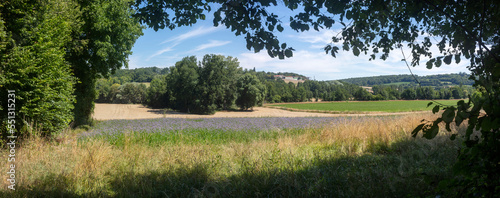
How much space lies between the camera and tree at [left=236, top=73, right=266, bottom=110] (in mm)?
45094

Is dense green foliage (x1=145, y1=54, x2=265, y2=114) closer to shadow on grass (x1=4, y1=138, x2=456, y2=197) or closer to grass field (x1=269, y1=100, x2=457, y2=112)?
grass field (x1=269, y1=100, x2=457, y2=112)

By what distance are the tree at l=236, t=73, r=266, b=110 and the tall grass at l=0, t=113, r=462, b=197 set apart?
129 ft

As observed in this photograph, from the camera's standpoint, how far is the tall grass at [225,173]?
11.4 ft

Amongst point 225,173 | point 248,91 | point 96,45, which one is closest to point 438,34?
point 225,173

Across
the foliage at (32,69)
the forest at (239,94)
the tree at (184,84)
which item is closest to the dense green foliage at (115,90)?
the forest at (239,94)

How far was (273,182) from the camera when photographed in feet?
11.8

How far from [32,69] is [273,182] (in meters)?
7.18

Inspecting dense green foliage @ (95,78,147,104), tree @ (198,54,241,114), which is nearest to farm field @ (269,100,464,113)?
tree @ (198,54,241,114)

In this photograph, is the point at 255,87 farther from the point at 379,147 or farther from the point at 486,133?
the point at 486,133

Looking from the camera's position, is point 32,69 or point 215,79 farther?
point 215,79

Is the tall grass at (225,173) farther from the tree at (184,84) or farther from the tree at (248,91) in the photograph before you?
the tree at (248,91)

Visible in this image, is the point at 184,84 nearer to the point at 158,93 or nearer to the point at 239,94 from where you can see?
the point at 158,93

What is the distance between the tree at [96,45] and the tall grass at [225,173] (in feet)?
30.2

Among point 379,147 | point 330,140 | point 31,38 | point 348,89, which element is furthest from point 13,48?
point 348,89
